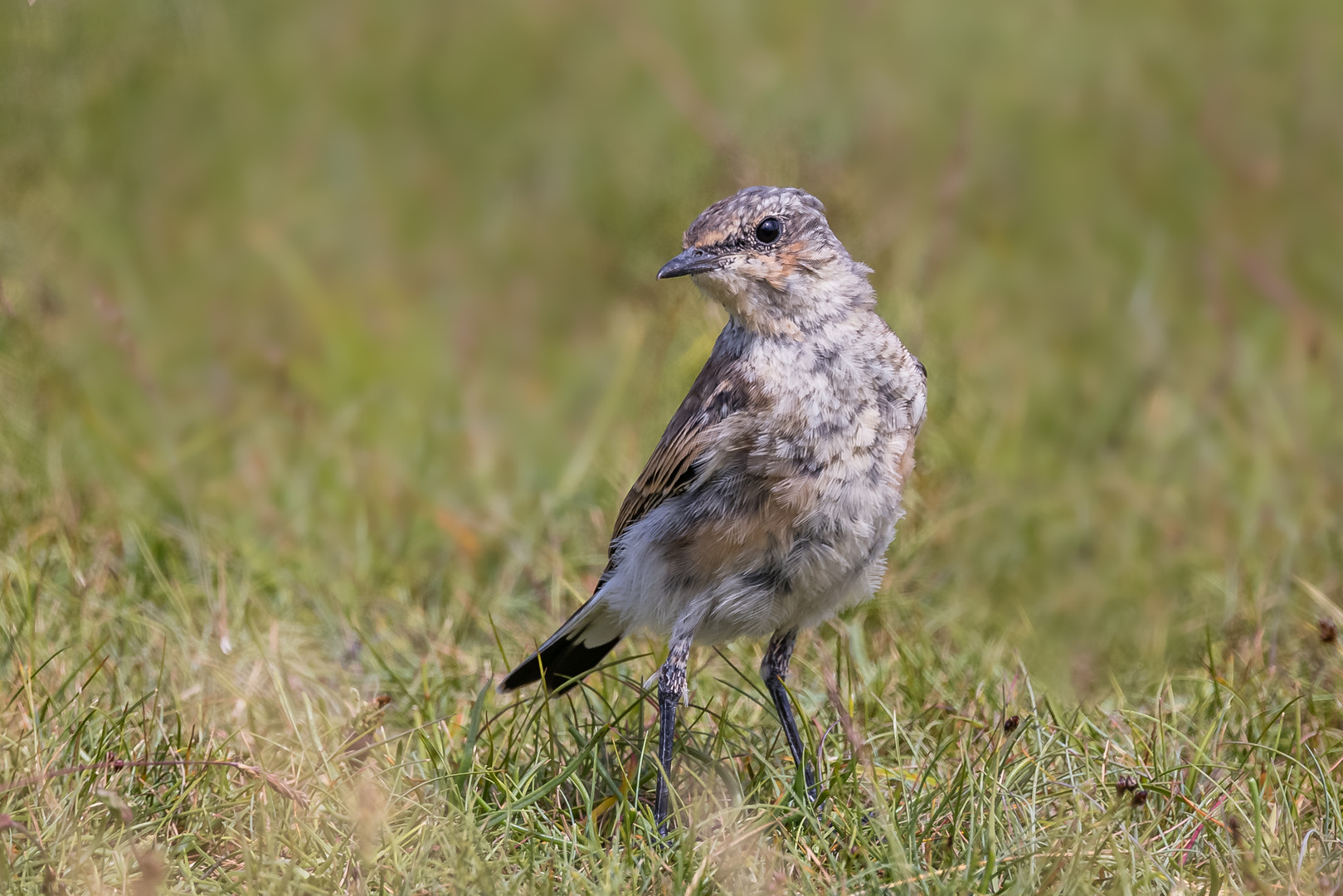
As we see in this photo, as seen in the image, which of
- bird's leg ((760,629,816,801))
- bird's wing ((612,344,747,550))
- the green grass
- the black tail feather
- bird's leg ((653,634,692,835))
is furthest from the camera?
the black tail feather

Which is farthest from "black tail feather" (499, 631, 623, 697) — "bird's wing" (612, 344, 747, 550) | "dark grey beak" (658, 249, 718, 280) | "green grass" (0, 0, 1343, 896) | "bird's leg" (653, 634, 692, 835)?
"dark grey beak" (658, 249, 718, 280)

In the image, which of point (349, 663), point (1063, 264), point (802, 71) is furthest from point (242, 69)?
point (349, 663)

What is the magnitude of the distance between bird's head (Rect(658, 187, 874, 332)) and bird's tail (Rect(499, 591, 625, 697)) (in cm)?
102

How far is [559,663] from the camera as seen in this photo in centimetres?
468

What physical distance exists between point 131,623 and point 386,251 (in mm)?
4658

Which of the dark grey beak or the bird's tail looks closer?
the dark grey beak

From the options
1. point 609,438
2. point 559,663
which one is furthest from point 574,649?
point 609,438

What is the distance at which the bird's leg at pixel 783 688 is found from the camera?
4.04m

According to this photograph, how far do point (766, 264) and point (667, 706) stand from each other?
128 centimetres

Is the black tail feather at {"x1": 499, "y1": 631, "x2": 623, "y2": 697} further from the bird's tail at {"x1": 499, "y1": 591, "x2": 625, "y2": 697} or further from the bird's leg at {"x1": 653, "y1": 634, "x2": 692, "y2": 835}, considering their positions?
the bird's leg at {"x1": 653, "y1": 634, "x2": 692, "y2": 835}

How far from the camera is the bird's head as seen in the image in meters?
4.21

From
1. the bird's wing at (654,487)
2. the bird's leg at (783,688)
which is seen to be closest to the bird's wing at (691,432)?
the bird's wing at (654,487)

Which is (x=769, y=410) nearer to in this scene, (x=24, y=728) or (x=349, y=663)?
(x=349, y=663)

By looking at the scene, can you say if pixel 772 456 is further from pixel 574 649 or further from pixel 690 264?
pixel 574 649
